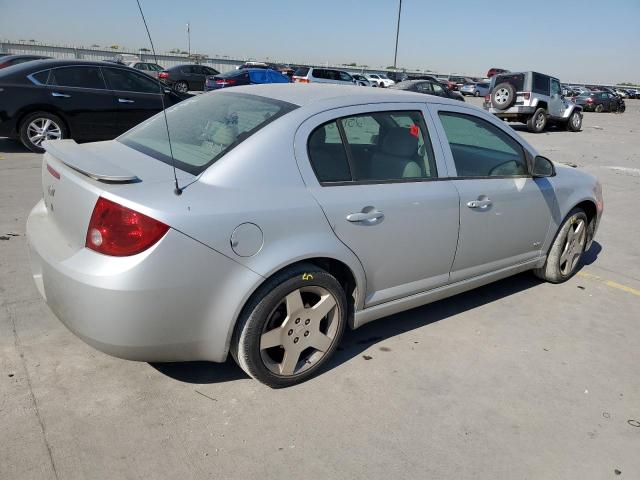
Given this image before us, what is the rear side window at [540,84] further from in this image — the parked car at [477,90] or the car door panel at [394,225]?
the parked car at [477,90]

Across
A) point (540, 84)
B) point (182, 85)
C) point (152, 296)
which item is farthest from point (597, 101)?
point (152, 296)

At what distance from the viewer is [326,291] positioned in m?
2.86

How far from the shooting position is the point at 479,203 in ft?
11.4

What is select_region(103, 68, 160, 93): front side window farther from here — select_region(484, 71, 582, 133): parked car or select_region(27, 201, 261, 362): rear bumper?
select_region(484, 71, 582, 133): parked car

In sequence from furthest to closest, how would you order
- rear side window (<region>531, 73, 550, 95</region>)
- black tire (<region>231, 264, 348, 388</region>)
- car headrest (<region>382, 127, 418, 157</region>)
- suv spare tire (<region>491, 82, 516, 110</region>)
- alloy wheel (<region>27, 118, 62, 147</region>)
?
rear side window (<region>531, 73, 550, 95</region>) < suv spare tire (<region>491, 82, 516, 110</region>) < alloy wheel (<region>27, 118, 62, 147</region>) < car headrest (<region>382, 127, 418, 157</region>) < black tire (<region>231, 264, 348, 388</region>)

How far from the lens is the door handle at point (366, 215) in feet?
9.28

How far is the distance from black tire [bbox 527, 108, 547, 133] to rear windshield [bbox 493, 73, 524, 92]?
0.95 m

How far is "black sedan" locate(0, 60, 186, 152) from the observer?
314 inches

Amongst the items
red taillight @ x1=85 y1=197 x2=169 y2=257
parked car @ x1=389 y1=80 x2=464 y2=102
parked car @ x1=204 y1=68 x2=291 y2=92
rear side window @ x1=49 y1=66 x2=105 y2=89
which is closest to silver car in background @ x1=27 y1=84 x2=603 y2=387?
red taillight @ x1=85 y1=197 x2=169 y2=257

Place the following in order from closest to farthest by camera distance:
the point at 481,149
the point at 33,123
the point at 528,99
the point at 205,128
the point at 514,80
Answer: the point at 205,128
the point at 481,149
the point at 33,123
the point at 528,99
the point at 514,80

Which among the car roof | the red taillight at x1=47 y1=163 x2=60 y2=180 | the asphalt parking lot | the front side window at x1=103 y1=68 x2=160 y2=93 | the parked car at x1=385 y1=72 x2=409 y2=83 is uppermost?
the car roof

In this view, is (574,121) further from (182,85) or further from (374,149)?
(374,149)

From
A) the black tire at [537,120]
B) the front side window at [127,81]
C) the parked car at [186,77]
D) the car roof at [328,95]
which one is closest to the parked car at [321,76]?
the parked car at [186,77]

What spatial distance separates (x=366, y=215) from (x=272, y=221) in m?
0.60
